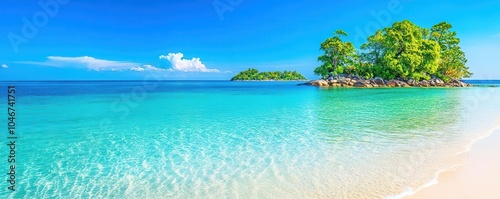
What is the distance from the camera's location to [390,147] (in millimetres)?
8188

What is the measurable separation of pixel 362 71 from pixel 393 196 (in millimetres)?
59081

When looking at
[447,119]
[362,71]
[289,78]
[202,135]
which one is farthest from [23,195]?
[289,78]

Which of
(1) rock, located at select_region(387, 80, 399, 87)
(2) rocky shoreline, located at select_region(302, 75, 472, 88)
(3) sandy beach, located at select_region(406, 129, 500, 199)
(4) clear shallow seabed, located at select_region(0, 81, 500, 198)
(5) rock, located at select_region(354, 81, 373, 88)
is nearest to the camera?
(3) sandy beach, located at select_region(406, 129, 500, 199)

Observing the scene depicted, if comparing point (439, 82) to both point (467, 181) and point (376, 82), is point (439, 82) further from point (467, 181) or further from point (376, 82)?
point (467, 181)

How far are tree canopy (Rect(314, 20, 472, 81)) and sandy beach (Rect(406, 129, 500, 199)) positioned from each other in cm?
5302

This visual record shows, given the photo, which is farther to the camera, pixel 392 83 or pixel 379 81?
pixel 392 83

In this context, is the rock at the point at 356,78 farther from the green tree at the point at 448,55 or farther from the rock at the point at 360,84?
the green tree at the point at 448,55

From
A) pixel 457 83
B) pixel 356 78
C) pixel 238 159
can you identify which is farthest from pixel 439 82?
pixel 238 159

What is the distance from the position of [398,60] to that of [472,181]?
185 feet

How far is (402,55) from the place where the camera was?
55156 millimetres

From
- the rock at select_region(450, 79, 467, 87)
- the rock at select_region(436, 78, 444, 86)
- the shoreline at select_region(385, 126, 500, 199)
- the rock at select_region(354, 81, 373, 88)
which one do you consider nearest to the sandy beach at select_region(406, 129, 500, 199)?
the shoreline at select_region(385, 126, 500, 199)

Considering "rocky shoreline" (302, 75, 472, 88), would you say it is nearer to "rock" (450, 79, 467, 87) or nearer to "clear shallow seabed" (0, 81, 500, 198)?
"rock" (450, 79, 467, 87)

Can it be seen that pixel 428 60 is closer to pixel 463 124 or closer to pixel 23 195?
pixel 463 124

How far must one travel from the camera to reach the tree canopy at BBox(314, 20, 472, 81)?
55.8 meters
